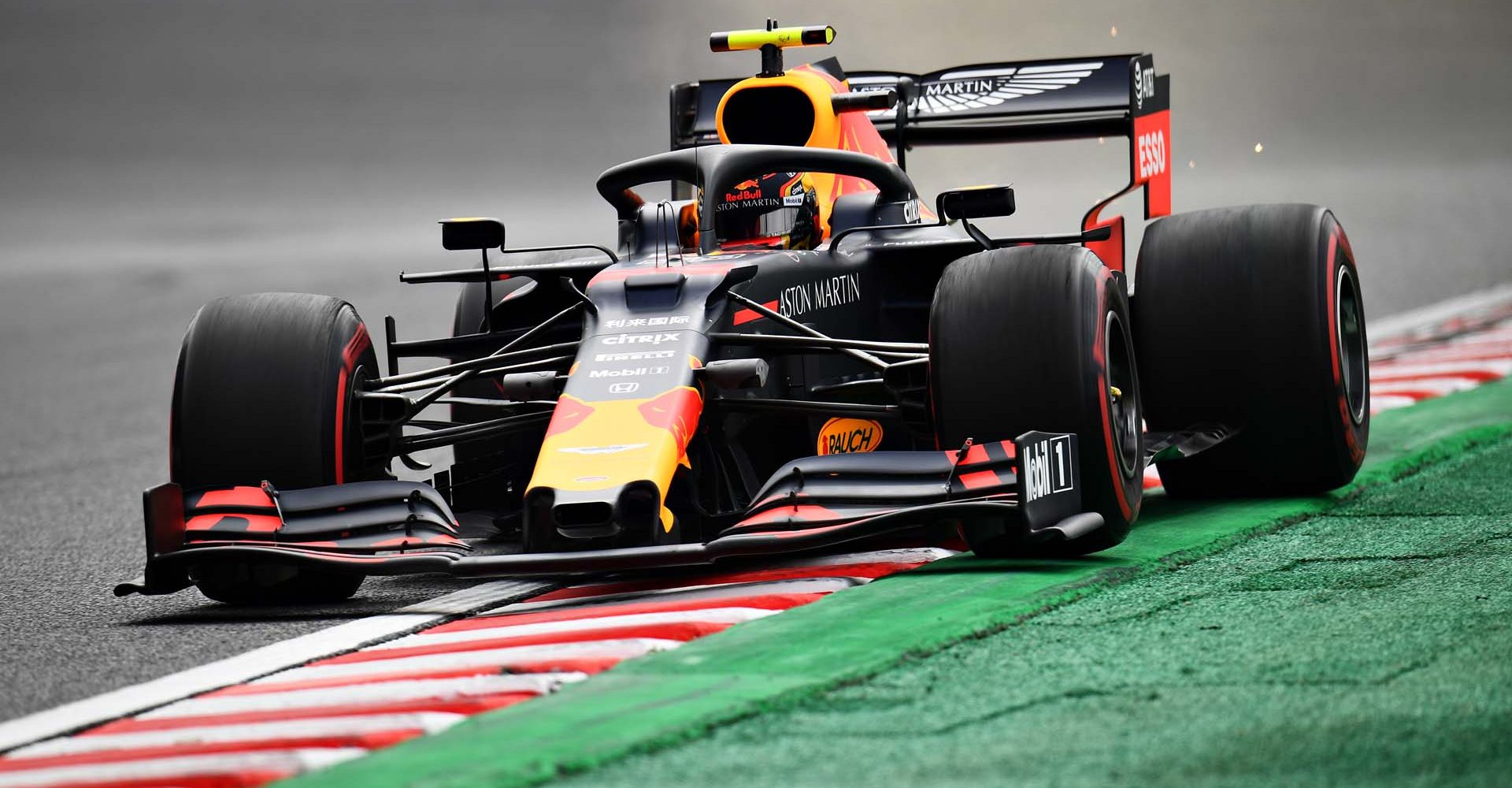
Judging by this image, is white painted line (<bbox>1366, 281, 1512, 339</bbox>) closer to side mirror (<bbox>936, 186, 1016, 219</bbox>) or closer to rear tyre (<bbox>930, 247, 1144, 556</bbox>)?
side mirror (<bbox>936, 186, 1016, 219</bbox>)

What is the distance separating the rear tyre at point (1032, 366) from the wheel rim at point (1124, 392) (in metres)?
0.18

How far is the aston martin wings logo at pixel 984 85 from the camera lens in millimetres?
8969

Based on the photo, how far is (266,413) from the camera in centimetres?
608

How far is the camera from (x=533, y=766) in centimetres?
370

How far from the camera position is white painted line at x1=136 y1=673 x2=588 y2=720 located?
14.5 feet

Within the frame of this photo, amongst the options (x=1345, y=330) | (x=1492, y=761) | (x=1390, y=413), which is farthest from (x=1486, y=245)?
(x=1492, y=761)

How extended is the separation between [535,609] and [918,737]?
196 cm

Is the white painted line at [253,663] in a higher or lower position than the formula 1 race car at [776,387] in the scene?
lower

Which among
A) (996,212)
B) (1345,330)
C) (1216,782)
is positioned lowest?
(1216,782)

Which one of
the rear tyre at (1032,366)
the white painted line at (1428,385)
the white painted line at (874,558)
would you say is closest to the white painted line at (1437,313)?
the white painted line at (1428,385)

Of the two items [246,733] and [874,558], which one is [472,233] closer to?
[874,558]

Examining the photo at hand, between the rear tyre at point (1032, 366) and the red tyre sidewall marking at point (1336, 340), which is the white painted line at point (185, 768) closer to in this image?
the rear tyre at point (1032, 366)

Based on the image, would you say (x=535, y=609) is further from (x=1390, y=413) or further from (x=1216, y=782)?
(x=1390, y=413)

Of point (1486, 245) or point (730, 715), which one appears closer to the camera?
point (730, 715)
